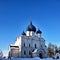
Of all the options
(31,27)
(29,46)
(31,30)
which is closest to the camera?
(29,46)

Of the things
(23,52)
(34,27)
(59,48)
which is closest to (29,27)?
(34,27)

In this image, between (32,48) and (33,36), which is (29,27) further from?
(32,48)

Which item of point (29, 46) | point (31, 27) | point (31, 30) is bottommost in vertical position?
point (29, 46)

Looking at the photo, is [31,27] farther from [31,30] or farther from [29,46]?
[29,46]

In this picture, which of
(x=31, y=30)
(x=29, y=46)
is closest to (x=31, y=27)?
(x=31, y=30)

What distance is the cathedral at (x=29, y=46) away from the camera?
4503 centimetres

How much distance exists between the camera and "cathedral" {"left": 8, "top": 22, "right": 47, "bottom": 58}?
45.0 meters

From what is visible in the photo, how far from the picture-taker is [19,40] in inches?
1826

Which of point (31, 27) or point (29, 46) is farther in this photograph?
point (31, 27)

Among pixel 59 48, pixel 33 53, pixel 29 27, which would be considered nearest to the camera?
pixel 33 53

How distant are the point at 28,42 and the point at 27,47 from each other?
1.52 metres

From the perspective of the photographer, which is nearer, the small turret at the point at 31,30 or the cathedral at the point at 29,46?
the cathedral at the point at 29,46

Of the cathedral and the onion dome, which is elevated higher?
the onion dome

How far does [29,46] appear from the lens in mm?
46375
